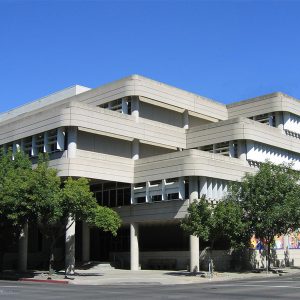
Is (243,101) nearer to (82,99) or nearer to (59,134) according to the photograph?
(82,99)

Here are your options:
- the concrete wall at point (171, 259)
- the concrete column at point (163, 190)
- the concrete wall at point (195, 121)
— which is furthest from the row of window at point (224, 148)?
the concrete wall at point (171, 259)

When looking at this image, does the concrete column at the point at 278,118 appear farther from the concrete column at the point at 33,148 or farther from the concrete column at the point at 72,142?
the concrete column at the point at 33,148

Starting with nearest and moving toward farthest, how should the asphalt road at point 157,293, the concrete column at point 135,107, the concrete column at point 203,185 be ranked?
the asphalt road at point 157,293 → the concrete column at point 203,185 → the concrete column at point 135,107

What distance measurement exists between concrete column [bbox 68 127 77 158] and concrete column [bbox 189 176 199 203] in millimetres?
9028

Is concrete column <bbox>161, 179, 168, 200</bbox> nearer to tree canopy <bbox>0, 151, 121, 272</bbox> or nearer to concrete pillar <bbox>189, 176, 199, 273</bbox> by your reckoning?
concrete pillar <bbox>189, 176, 199, 273</bbox>

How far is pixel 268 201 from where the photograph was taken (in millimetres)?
36906

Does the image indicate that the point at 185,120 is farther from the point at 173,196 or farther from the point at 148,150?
the point at 173,196

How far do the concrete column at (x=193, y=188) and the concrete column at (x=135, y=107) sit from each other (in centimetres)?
806

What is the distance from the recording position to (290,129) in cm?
5259

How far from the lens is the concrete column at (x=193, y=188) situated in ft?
128

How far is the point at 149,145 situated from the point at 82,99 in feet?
26.5

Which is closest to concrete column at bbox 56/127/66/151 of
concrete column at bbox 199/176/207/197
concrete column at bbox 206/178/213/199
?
concrete column at bbox 199/176/207/197

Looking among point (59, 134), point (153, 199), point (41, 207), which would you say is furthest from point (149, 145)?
point (41, 207)

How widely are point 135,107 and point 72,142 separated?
7553 mm
